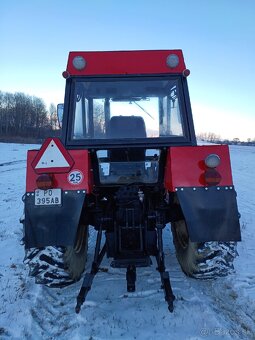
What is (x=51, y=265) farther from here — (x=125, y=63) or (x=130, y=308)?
(x=125, y=63)

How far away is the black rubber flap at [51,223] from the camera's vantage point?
10.7 feet

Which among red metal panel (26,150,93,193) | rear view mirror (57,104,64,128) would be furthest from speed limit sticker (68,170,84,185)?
rear view mirror (57,104,64,128)

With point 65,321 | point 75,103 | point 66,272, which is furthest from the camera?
point 75,103

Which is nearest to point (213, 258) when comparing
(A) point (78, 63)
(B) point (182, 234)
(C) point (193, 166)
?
(C) point (193, 166)

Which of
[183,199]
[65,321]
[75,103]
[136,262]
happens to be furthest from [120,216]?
[75,103]

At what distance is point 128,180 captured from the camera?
4262 mm

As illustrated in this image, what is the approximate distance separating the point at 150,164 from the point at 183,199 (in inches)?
41.5

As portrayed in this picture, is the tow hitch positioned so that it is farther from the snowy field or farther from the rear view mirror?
the rear view mirror

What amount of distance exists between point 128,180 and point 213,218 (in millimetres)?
1314

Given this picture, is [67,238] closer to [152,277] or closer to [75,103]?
[152,277]

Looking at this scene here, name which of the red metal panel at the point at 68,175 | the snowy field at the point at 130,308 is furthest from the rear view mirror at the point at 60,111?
the snowy field at the point at 130,308

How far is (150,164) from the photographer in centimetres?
428

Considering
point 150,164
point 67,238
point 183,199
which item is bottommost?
point 67,238

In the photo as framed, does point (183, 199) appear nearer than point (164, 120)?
Yes
